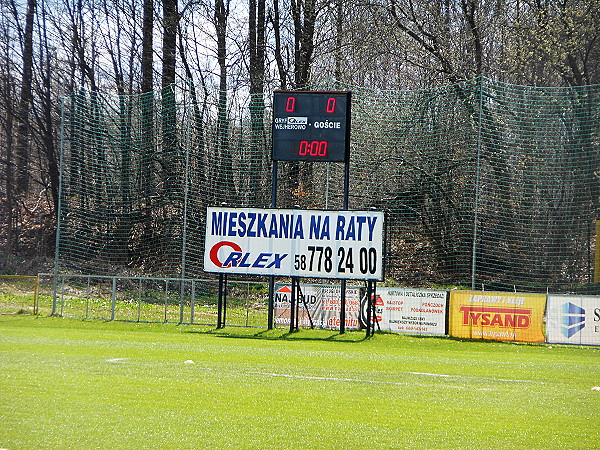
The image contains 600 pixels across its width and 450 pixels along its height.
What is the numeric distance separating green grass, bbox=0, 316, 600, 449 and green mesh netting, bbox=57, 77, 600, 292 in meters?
10.2

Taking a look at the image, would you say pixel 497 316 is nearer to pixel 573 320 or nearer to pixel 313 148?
pixel 573 320

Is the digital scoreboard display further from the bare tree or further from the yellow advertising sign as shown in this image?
the bare tree

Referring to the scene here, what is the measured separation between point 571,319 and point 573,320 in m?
0.05

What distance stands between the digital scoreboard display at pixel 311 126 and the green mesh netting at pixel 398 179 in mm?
3162

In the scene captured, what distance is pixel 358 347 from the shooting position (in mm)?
17859

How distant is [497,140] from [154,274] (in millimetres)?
13534

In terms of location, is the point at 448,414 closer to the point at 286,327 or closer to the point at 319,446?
the point at 319,446

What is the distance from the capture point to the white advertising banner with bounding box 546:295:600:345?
62.7 ft

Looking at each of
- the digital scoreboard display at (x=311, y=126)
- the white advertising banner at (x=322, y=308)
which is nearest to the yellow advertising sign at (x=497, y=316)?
the white advertising banner at (x=322, y=308)

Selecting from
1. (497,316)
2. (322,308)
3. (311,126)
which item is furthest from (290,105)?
(497,316)

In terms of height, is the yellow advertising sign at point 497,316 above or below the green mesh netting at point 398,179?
below

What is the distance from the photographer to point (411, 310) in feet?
68.4

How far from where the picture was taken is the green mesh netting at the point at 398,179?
2611 cm

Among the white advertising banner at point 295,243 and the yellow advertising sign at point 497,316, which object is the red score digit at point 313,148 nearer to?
the white advertising banner at point 295,243
